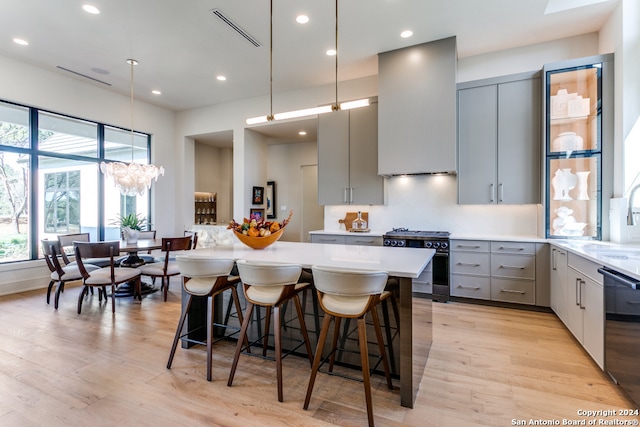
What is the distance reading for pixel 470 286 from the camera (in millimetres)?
4012

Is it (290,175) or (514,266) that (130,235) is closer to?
(290,175)

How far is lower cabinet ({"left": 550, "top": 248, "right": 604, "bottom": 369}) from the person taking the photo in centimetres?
233

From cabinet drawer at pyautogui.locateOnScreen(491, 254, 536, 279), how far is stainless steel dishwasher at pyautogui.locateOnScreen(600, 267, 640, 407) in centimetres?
158

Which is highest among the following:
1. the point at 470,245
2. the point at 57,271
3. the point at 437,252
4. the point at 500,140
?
the point at 500,140

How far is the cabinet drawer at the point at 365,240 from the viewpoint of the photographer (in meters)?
4.56

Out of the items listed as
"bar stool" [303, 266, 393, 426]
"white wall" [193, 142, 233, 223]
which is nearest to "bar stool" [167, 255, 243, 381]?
"bar stool" [303, 266, 393, 426]

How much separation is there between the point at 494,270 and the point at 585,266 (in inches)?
52.5

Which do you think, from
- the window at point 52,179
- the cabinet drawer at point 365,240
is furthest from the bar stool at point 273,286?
the window at point 52,179

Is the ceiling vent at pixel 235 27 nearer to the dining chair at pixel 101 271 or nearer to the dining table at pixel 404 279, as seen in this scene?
the dining table at pixel 404 279

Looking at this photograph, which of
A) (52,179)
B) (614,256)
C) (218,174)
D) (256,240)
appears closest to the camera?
(614,256)

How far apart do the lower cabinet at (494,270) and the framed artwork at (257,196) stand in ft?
13.1

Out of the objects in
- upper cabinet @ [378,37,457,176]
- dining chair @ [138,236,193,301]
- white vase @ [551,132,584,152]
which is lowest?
dining chair @ [138,236,193,301]

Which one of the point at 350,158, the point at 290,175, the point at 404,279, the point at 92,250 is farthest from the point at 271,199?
the point at 404,279

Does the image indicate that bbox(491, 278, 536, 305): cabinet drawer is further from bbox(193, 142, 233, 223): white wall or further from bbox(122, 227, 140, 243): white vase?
bbox(193, 142, 233, 223): white wall
